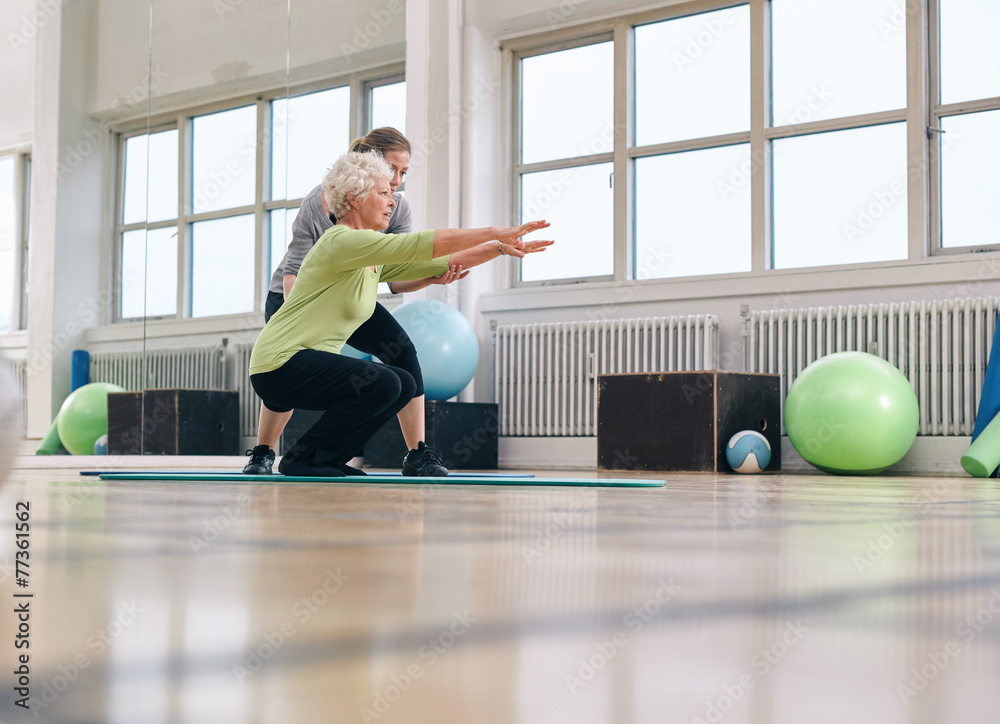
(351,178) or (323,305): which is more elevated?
(351,178)

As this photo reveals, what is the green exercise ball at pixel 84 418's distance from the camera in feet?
15.8

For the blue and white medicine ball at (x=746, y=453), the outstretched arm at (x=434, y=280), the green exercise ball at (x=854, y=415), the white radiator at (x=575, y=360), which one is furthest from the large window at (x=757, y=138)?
the outstretched arm at (x=434, y=280)

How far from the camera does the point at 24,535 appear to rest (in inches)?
48.8

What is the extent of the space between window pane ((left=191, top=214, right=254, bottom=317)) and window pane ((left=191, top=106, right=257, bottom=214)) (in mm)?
113

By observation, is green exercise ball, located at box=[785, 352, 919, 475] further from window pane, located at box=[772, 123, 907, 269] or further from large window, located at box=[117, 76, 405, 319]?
large window, located at box=[117, 76, 405, 319]

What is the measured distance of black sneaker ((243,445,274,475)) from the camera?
11.3 ft

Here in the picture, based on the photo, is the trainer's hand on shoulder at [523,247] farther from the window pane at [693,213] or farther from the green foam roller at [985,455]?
the window pane at [693,213]

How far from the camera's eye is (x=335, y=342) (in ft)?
10.4

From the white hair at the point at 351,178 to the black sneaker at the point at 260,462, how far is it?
2.97 ft

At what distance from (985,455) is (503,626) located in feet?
14.7

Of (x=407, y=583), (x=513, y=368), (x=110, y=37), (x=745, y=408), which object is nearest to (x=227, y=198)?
(x=110, y=37)

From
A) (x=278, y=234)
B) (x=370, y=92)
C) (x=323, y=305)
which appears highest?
(x=370, y=92)

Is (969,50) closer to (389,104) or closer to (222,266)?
(389,104)

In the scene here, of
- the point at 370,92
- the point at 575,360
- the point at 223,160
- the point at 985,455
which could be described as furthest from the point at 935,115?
the point at 223,160
